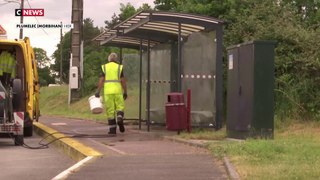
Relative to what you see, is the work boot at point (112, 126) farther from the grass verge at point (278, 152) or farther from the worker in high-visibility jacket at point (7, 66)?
the worker in high-visibility jacket at point (7, 66)

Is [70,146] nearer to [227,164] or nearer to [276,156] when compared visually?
[227,164]

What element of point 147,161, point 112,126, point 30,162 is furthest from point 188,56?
point 147,161

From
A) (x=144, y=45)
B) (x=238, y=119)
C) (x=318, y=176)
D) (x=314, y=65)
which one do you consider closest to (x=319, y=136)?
(x=238, y=119)

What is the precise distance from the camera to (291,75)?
14469 mm

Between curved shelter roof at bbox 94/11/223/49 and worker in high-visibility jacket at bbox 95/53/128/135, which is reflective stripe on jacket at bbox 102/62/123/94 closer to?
worker in high-visibility jacket at bbox 95/53/128/135

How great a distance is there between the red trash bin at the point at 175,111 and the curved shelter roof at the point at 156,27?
5.11 ft

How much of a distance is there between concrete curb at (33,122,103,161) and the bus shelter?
2319 mm

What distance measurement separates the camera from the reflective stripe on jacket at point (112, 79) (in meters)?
13.3

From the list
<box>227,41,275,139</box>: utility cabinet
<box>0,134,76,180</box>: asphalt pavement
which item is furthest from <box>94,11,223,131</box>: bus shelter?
<box>0,134,76,180</box>: asphalt pavement

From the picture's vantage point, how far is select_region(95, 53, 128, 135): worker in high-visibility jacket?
525 inches

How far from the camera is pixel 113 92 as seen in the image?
13.3m

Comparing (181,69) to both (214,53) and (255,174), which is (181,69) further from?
(255,174)

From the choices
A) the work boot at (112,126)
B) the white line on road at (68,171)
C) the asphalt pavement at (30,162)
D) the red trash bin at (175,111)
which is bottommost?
the asphalt pavement at (30,162)

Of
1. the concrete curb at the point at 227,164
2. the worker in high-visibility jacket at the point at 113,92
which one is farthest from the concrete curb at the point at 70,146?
the concrete curb at the point at 227,164
